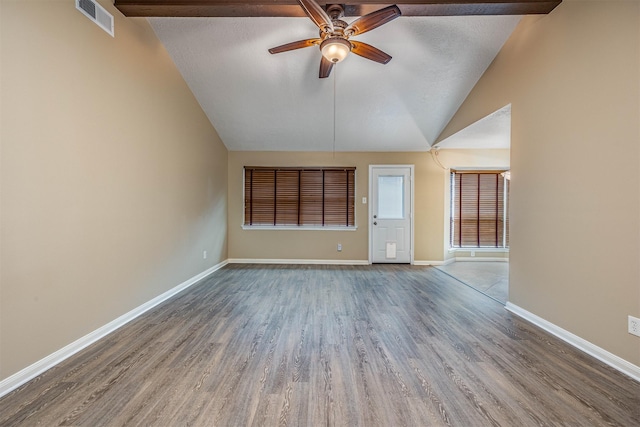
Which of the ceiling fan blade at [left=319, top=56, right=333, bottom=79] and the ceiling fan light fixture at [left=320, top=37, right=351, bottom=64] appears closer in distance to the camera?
the ceiling fan light fixture at [left=320, top=37, right=351, bottom=64]

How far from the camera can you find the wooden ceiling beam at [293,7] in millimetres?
2459

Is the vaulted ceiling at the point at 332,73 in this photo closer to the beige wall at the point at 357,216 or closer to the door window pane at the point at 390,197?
the beige wall at the point at 357,216

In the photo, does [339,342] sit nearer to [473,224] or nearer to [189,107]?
[189,107]

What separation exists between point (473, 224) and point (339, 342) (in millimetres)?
4808

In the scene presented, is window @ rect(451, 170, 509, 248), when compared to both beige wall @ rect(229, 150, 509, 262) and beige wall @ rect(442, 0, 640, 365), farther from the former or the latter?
beige wall @ rect(442, 0, 640, 365)

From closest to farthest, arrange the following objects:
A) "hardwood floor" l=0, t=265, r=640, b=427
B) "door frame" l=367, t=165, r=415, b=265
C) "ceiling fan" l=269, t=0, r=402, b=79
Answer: "hardwood floor" l=0, t=265, r=640, b=427 < "ceiling fan" l=269, t=0, r=402, b=79 < "door frame" l=367, t=165, r=415, b=265

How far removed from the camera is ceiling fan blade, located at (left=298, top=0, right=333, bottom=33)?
6.38 feet

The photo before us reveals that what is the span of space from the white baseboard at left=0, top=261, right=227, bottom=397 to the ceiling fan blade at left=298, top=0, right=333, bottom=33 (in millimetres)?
3084

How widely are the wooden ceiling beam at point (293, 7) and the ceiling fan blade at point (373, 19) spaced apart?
1.26 ft

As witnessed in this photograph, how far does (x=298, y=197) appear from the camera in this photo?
18.1ft

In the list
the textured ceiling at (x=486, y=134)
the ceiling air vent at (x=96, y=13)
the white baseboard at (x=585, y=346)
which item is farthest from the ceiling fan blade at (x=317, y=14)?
the white baseboard at (x=585, y=346)

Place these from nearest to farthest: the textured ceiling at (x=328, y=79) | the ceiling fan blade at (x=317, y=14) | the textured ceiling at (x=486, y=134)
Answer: the ceiling fan blade at (x=317, y=14)
the textured ceiling at (x=328, y=79)
the textured ceiling at (x=486, y=134)

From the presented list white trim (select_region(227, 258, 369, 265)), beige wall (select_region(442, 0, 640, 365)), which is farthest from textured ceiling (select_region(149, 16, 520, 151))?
white trim (select_region(227, 258, 369, 265))

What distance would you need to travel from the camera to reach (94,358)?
2014 millimetres
